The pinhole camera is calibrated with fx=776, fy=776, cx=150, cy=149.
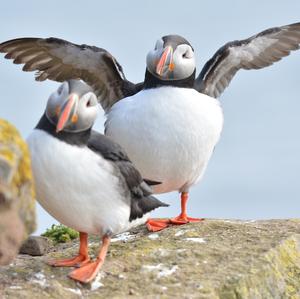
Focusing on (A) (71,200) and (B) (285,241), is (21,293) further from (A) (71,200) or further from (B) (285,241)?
(B) (285,241)

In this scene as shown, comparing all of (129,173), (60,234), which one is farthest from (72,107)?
(60,234)

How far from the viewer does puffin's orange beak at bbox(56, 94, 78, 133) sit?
21.6ft

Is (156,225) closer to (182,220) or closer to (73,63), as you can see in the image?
(182,220)

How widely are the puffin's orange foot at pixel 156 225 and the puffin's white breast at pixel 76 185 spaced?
207 cm

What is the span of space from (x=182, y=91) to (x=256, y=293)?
2.60 m

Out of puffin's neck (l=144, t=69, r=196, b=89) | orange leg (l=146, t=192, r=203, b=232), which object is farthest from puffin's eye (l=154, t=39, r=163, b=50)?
orange leg (l=146, t=192, r=203, b=232)

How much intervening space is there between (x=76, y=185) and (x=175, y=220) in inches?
116

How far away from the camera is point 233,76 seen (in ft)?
35.9

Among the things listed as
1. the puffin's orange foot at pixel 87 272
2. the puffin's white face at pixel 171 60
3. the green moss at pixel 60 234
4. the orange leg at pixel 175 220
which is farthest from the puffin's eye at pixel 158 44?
the green moss at pixel 60 234

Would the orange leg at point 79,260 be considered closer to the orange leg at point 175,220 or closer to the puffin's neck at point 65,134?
the puffin's neck at point 65,134

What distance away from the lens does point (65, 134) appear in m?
6.77

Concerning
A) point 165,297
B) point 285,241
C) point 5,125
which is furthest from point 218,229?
point 5,125

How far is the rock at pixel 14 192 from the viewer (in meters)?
5.61

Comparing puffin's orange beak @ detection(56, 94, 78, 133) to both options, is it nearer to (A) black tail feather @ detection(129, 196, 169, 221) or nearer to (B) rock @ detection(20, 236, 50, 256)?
(A) black tail feather @ detection(129, 196, 169, 221)
